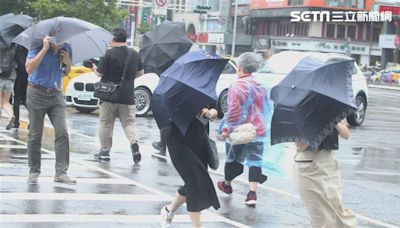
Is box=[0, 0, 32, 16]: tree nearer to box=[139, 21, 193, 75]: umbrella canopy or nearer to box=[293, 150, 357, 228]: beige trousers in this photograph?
box=[139, 21, 193, 75]: umbrella canopy

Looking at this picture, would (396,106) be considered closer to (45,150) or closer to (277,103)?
(45,150)

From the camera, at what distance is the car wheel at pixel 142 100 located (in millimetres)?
19234

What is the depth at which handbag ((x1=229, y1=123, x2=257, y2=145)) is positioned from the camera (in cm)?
829

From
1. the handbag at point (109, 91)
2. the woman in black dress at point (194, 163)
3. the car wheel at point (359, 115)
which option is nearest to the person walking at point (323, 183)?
the woman in black dress at point (194, 163)

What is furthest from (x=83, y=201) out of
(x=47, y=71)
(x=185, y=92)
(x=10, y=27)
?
(x=10, y=27)

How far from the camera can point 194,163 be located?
22.4 feet

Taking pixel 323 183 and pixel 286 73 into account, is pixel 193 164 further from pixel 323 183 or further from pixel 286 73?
pixel 286 73

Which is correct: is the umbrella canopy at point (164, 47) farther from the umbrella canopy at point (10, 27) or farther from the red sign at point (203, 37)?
the red sign at point (203, 37)

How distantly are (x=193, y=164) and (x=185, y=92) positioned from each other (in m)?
0.64

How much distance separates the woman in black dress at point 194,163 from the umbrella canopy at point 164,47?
555cm

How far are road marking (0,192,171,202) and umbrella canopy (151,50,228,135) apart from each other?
1813mm

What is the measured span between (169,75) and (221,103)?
13116 mm

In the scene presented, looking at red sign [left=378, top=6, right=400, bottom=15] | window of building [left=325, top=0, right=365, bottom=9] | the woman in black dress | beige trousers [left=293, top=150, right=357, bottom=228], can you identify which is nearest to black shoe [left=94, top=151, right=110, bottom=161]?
the woman in black dress

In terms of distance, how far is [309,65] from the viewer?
6109 mm
